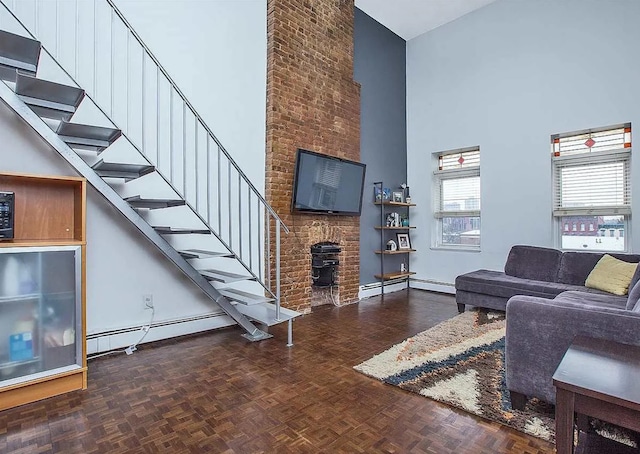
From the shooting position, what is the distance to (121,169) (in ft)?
8.75

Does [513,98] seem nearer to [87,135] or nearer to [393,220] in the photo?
[393,220]

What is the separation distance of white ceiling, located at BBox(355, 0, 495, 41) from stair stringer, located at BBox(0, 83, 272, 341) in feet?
14.9

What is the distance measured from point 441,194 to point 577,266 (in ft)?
7.72

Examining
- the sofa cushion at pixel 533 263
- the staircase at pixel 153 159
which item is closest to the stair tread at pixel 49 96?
the staircase at pixel 153 159

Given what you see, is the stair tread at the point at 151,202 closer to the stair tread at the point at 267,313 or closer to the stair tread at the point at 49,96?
the stair tread at the point at 49,96

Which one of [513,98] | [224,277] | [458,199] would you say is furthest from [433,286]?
[224,277]

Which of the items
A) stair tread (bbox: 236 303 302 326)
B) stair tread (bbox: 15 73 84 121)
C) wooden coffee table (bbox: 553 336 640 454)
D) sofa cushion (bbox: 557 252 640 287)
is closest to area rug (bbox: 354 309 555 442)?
wooden coffee table (bbox: 553 336 640 454)

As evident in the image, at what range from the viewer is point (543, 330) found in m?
2.00

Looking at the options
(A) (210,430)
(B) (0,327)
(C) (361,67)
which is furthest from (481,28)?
(B) (0,327)

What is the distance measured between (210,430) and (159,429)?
0.28m

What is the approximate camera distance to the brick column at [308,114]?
4234 mm

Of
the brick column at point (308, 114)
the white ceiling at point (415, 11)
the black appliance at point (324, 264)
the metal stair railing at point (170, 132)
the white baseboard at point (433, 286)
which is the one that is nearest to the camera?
the metal stair railing at point (170, 132)

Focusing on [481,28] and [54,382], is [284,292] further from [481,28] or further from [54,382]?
[481,28]

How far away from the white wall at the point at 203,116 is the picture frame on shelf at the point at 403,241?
2845 millimetres
